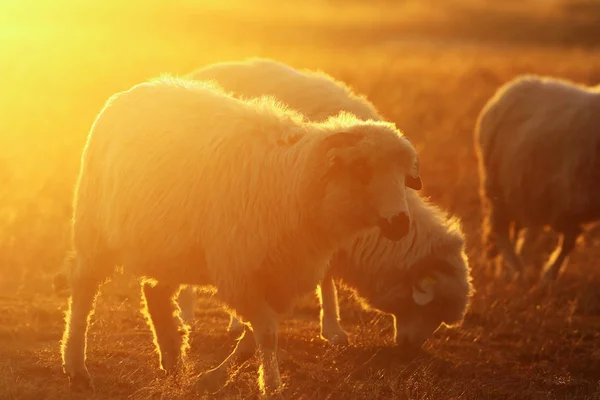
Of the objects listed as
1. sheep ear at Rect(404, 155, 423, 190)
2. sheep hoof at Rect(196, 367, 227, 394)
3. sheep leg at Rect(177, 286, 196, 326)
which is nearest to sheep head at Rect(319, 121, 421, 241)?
sheep ear at Rect(404, 155, 423, 190)

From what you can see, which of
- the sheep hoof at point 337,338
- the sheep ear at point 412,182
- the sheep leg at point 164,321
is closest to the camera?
the sheep ear at point 412,182

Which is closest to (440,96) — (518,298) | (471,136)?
(471,136)

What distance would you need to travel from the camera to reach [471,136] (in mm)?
19969

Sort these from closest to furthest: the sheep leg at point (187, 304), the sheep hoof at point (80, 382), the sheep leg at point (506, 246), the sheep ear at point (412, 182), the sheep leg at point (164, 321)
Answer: the sheep ear at point (412, 182), the sheep hoof at point (80, 382), the sheep leg at point (164, 321), the sheep leg at point (187, 304), the sheep leg at point (506, 246)

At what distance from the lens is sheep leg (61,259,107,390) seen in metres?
6.61

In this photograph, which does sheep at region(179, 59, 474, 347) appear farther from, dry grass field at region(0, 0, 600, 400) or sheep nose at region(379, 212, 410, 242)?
sheep nose at region(379, 212, 410, 242)

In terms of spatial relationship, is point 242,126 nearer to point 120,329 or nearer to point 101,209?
point 101,209

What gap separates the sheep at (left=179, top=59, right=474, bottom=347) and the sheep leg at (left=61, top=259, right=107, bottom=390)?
167 cm

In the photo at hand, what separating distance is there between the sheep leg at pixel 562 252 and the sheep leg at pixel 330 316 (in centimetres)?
376

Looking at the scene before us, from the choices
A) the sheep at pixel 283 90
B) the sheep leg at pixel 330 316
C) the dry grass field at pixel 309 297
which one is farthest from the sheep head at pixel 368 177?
the sheep leg at pixel 330 316

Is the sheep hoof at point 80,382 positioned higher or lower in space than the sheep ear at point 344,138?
lower

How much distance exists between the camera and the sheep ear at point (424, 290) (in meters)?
7.88

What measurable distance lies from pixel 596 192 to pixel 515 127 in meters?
1.41

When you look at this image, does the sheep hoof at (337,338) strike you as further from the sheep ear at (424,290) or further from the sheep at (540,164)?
the sheep at (540,164)
